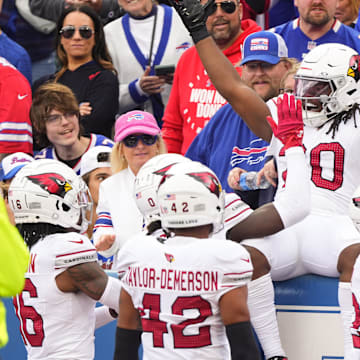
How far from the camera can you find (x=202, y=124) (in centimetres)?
711

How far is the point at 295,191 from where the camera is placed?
479 cm

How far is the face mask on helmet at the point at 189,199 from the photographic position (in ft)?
13.4

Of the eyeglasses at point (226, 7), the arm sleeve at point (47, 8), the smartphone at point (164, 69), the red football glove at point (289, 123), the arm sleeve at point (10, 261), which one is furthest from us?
the arm sleeve at point (47, 8)

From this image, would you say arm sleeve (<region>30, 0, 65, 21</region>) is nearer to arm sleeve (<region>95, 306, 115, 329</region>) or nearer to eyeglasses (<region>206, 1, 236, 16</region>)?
eyeglasses (<region>206, 1, 236, 16</region>)

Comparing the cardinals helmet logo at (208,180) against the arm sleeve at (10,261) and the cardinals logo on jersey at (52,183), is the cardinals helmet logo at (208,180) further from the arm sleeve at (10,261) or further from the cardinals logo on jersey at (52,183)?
the arm sleeve at (10,261)

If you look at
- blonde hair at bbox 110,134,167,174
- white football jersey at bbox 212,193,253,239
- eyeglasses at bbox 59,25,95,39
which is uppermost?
eyeglasses at bbox 59,25,95,39

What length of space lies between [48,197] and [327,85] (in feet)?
5.76

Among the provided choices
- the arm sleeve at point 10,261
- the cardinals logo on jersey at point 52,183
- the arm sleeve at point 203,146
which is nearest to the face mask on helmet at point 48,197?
the cardinals logo on jersey at point 52,183

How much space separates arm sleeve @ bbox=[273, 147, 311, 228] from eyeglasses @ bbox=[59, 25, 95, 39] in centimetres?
346

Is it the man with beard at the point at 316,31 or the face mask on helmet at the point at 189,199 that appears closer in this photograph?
the face mask on helmet at the point at 189,199

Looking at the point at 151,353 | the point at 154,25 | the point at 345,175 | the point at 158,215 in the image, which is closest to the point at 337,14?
the point at 154,25

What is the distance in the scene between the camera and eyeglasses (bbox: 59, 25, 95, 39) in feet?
25.7

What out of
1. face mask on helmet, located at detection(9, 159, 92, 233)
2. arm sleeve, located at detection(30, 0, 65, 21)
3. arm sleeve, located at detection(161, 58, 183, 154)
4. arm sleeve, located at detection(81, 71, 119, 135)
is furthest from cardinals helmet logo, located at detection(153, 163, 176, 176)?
arm sleeve, located at detection(30, 0, 65, 21)

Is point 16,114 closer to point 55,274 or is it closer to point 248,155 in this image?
point 248,155
